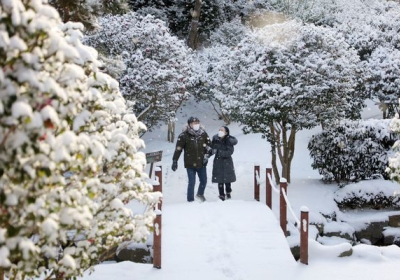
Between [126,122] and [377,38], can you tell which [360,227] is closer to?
[126,122]

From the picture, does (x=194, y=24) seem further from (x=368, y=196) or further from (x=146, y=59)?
(x=368, y=196)

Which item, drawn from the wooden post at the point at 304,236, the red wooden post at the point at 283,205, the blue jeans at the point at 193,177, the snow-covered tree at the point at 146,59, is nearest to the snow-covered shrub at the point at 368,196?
the red wooden post at the point at 283,205

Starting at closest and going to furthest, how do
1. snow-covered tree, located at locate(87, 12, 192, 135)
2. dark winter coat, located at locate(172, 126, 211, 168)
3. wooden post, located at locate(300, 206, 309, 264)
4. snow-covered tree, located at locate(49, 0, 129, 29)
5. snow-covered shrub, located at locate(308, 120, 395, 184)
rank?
wooden post, located at locate(300, 206, 309, 264), snow-covered tree, located at locate(49, 0, 129, 29), dark winter coat, located at locate(172, 126, 211, 168), snow-covered shrub, located at locate(308, 120, 395, 184), snow-covered tree, located at locate(87, 12, 192, 135)

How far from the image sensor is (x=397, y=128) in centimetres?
607

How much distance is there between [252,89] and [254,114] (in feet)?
2.02

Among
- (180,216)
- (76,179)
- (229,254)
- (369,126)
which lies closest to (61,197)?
(76,179)

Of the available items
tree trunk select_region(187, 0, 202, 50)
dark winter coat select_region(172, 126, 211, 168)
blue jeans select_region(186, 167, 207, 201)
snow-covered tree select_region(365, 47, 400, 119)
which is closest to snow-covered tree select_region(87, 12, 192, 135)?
dark winter coat select_region(172, 126, 211, 168)

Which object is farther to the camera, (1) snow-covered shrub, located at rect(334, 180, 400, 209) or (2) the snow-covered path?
(1) snow-covered shrub, located at rect(334, 180, 400, 209)

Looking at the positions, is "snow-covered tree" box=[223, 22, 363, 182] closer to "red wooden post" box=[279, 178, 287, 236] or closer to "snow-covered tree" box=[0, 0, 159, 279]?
"red wooden post" box=[279, 178, 287, 236]

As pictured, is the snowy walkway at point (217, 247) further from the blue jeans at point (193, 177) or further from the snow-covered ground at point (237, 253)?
the blue jeans at point (193, 177)

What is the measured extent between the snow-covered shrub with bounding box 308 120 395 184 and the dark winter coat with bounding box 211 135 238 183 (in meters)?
3.50

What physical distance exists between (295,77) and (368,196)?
3370mm

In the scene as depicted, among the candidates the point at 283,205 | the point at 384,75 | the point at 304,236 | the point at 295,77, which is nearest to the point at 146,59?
the point at 295,77

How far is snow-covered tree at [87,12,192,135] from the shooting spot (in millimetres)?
12719
